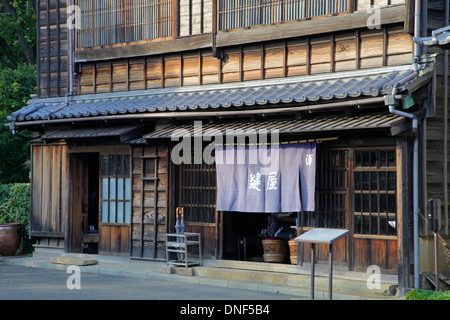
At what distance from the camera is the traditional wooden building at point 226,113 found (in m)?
12.1

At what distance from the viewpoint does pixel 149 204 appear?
620 inches

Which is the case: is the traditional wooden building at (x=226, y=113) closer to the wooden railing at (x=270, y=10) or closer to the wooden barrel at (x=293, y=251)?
the wooden railing at (x=270, y=10)

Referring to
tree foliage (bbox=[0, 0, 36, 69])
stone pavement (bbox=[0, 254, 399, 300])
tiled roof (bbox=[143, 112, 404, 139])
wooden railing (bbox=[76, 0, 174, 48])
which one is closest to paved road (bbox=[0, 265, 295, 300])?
stone pavement (bbox=[0, 254, 399, 300])

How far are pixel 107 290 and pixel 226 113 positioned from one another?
4.67m

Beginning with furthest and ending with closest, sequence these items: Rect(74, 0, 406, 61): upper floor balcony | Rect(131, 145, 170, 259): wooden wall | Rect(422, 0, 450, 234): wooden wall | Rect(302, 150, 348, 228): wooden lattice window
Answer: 1. Rect(131, 145, 170, 259): wooden wall
2. Rect(74, 0, 406, 61): upper floor balcony
3. Rect(302, 150, 348, 228): wooden lattice window
4. Rect(422, 0, 450, 234): wooden wall

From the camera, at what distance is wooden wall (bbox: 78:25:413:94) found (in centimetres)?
1292

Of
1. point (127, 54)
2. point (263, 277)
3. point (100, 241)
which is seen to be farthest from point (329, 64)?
point (100, 241)

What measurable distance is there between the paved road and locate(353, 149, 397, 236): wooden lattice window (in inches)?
→ 85.1

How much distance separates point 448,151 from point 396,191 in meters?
1.37

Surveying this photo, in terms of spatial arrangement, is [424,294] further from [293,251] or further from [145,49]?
[145,49]

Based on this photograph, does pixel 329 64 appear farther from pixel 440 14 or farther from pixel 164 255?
pixel 164 255

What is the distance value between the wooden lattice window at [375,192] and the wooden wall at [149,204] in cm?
502

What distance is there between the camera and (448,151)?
40.3 feet

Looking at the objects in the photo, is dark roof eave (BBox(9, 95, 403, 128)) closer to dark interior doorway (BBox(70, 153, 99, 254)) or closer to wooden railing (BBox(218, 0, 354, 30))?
dark interior doorway (BBox(70, 153, 99, 254))
